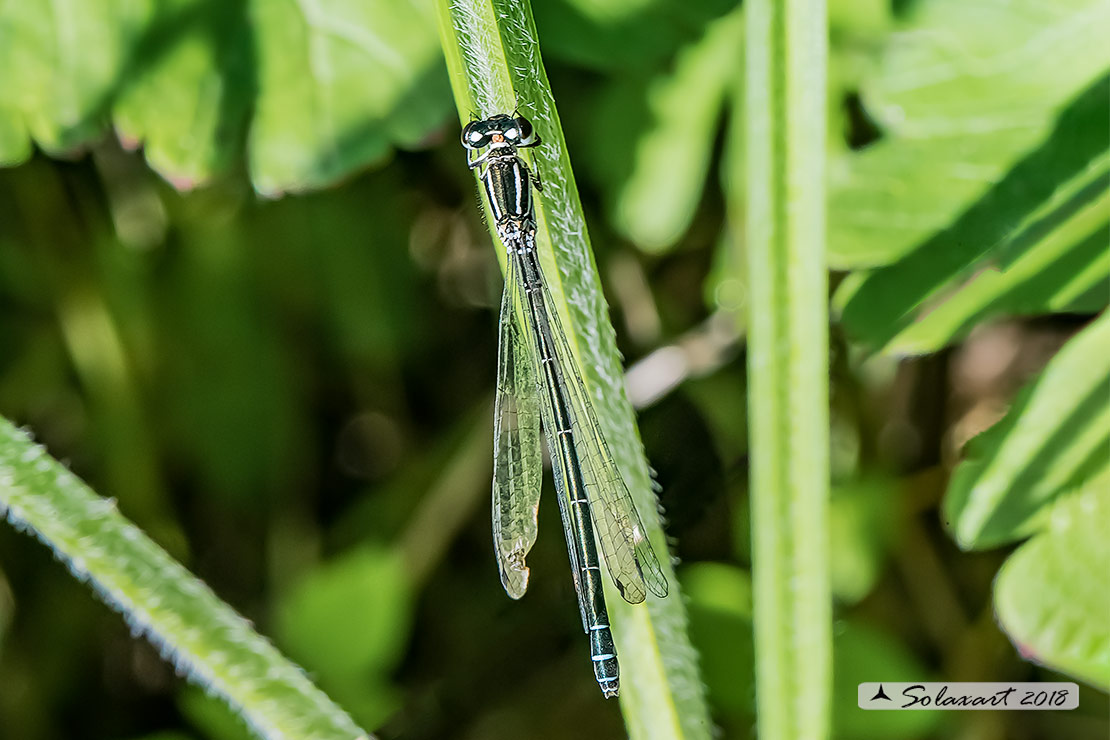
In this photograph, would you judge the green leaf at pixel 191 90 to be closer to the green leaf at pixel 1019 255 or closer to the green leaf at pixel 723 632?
the green leaf at pixel 1019 255

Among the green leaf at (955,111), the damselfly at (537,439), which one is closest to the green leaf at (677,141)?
the green leaf at (955,111)

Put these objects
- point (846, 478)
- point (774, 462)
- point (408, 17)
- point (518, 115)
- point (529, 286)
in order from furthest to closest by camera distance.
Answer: point (846, 478)
point (408, 17)
point (529, 286)
point (518, 115)
point (774, 462)

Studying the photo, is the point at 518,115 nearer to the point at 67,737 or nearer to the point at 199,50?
the point at 199,50

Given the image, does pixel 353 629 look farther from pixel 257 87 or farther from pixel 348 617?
pixel 257 87

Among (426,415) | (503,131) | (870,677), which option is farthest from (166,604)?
(426,415)

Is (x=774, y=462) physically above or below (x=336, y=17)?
below

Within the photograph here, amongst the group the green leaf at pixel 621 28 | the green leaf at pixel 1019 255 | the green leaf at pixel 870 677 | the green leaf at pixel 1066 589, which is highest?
the green leaf at pixel 621 28

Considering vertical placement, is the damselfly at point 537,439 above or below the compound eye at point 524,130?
below

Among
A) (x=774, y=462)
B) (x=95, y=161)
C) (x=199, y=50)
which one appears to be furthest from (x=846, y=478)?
(x=95, y=161)
